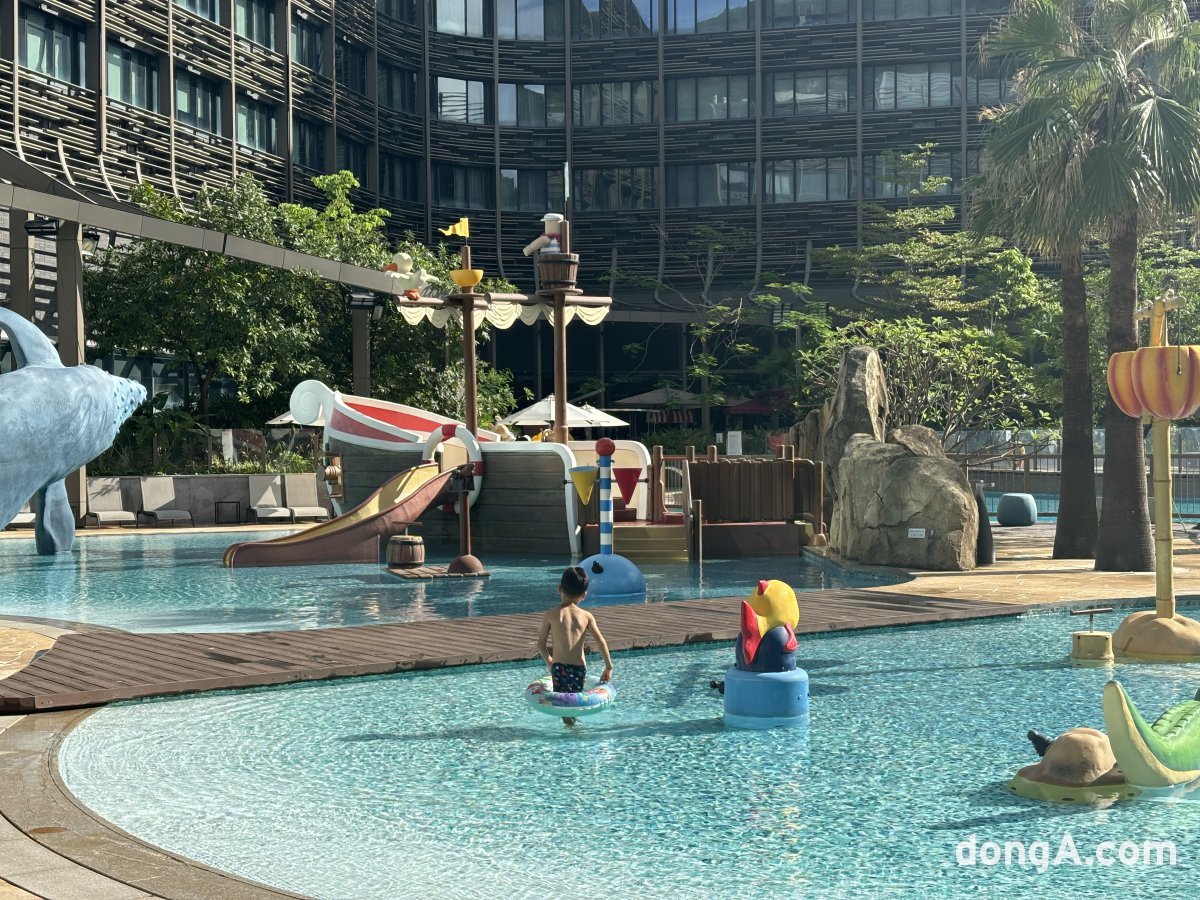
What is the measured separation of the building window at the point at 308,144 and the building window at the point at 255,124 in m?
1.12

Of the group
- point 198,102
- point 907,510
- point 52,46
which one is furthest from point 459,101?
point 907,510

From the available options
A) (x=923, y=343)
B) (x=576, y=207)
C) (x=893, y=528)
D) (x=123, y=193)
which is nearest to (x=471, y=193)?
(x=576, y=207)

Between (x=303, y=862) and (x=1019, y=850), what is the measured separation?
3.28m

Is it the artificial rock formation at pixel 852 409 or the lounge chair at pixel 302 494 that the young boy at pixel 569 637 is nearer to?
the artificial rock formation at pixel 852 409

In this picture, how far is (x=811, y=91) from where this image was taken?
174ft

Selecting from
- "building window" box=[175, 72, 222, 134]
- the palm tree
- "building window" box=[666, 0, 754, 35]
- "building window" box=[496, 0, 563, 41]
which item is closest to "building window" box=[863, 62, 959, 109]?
"building window" box=[666, 0, 754, 35]

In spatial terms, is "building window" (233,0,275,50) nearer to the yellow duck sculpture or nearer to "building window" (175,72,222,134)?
"building window" (175,72,222,134)

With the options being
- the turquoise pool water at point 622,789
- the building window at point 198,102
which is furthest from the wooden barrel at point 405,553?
the building window at point 198,102

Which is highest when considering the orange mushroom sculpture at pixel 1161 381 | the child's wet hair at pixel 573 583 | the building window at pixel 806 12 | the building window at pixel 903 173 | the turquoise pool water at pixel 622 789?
the building window at pixel 806 12

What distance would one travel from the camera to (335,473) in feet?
86.7

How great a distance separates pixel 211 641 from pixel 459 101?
→ 148ft

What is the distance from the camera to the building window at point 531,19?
54469 mm

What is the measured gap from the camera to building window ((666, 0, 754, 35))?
5369cm

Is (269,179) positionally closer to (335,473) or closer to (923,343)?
(335,473)
